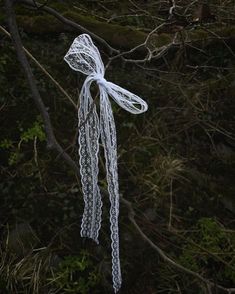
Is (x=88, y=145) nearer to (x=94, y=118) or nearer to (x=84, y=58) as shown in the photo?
(x=94, y=118)

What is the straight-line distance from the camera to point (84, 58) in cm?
132

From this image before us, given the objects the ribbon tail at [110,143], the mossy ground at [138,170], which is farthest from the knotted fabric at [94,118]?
the mossy ground at [138,170]

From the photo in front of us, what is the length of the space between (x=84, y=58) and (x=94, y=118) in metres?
0.19

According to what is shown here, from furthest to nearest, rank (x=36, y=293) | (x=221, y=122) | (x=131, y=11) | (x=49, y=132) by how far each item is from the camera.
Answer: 1. (x=131, y=11)
2. (x=221, y=122)
3. (x=36, y=293)
4. (x=49, y=132)

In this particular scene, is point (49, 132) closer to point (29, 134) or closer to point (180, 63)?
point (29, 134)

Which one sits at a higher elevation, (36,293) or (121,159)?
(121,159)

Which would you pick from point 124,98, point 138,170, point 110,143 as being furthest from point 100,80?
point 138,170

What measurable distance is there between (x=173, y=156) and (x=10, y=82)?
A: 920 millimetres

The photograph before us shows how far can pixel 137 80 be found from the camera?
250cm

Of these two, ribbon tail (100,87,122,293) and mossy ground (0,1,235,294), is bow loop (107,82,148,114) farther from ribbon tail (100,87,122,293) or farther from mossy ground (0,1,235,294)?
mossy ground (0,1,235,294)

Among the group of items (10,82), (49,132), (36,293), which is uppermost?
(49,132)

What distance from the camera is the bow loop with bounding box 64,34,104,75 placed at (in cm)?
129

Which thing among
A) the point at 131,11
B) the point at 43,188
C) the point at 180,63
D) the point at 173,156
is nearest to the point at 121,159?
the point at 173,156

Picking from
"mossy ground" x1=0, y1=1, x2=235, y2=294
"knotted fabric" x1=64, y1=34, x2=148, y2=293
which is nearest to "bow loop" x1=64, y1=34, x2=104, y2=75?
"knotted fabric" x1=64, y1=34, x2=148, y2=293
